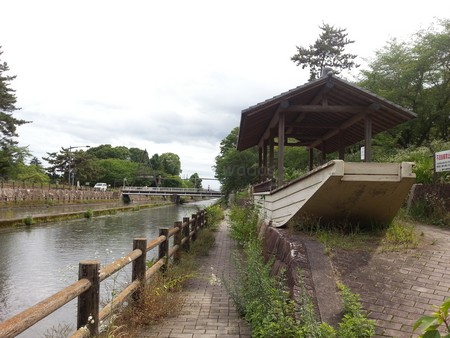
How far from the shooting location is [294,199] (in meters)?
7.46

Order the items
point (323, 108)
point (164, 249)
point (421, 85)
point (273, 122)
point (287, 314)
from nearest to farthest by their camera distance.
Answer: point (287, 314)
point (164, 249)
point (323, 108)
point (273, 122)
point (421, 85)

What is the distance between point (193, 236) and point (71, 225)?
41.9 feet

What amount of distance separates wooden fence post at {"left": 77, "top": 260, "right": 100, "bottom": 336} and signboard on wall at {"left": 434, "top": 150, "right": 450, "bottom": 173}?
355 inches

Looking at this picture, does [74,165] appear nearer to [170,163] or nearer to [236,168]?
[236,168]

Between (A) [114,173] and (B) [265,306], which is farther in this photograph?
(A) [114,173]

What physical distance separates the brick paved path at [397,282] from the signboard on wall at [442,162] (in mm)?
4185

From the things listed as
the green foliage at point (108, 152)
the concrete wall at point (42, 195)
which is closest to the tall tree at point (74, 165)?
the concrete wall at point (42, 195)

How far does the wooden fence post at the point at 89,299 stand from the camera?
3732 millimetres

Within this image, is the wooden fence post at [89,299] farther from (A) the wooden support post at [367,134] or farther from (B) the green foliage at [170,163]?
(B) the green foliage at [170,163]

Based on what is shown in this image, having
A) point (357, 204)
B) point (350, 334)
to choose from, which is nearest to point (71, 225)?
point (357, 204)

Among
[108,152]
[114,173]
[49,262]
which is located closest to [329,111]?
[49,262]

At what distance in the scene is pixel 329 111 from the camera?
29.1ft

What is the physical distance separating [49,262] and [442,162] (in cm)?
1126

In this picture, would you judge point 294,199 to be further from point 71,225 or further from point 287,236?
point 71,225
